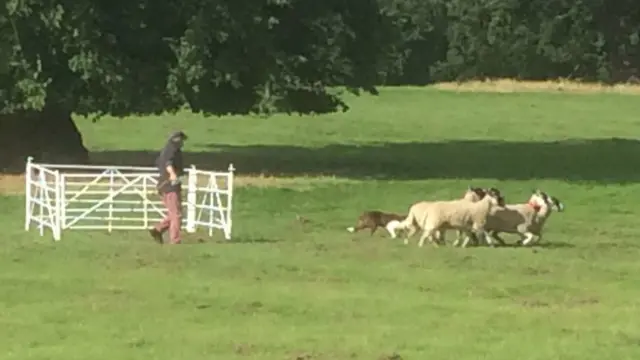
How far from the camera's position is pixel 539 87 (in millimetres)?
80750

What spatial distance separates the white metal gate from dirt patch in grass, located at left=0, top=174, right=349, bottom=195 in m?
5.71

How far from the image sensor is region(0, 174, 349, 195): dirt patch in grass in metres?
31.8

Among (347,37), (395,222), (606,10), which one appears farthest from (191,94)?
(606,10)

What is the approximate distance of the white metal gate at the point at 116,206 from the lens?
22.8 m

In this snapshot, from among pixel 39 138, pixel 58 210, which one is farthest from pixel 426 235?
pixel 39 138

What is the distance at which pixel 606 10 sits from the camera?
8381 centimetres

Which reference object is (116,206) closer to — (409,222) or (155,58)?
(409,222)

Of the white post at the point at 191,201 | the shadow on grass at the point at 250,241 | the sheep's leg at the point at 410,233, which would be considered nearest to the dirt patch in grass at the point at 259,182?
the white post at the point at 191,201

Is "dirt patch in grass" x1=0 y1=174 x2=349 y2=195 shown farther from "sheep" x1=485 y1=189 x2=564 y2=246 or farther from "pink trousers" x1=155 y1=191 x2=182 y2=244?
"sheep" x1=485 y1=189 x2=564 y2=246

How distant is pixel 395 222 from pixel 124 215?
5008 mm

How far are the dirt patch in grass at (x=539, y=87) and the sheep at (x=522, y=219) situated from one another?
5603 cm

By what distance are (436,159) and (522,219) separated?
20.2 meters

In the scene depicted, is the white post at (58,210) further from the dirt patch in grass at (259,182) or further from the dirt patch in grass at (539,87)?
the dirt patch in grass at (539,87)

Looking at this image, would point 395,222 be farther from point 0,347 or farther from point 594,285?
point 0,347
